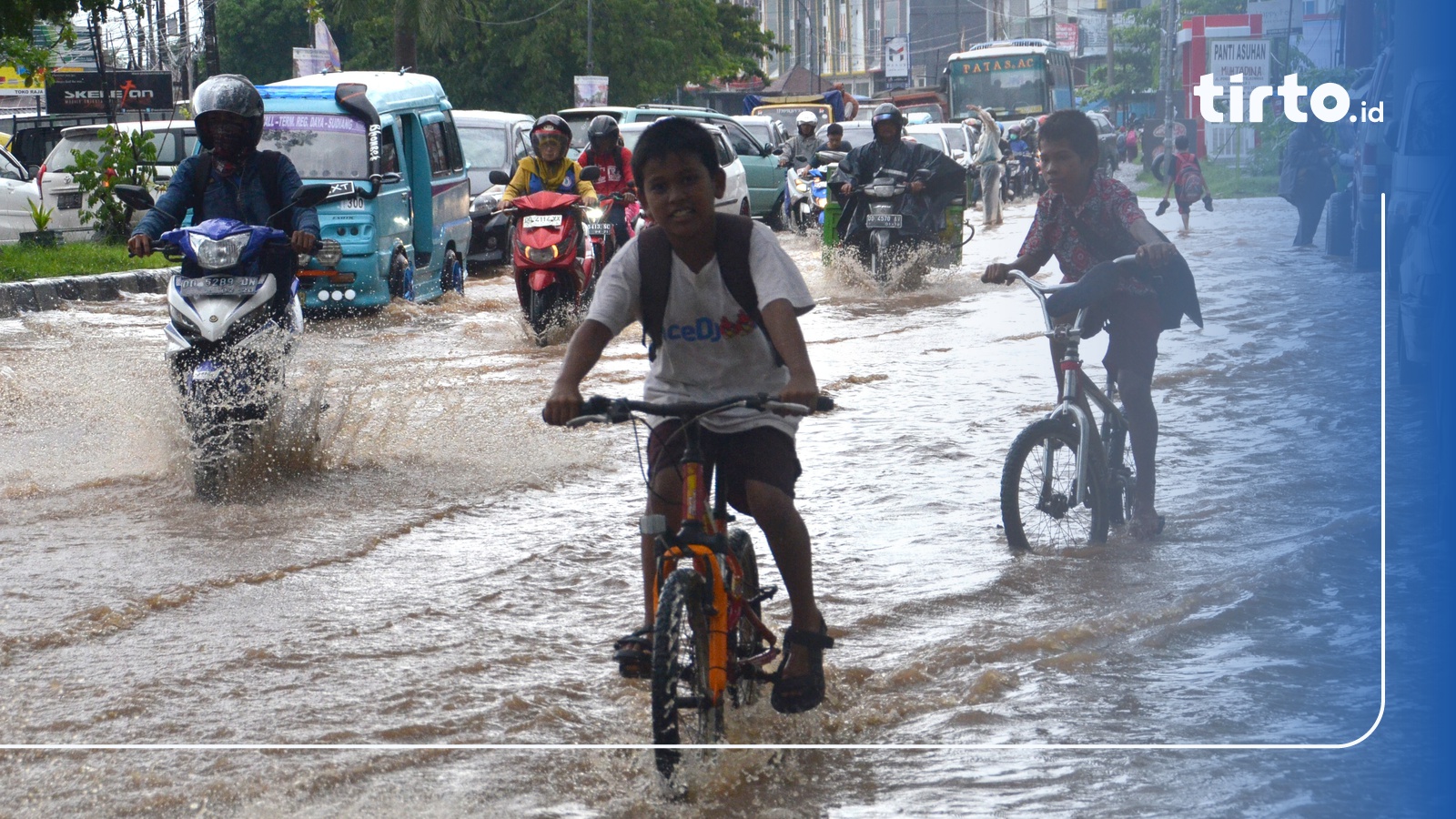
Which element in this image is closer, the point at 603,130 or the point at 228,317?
the point at 228,317

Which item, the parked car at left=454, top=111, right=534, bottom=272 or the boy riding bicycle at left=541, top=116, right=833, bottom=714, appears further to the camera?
the parked car at left=454, top=111, right=534, bottom=272

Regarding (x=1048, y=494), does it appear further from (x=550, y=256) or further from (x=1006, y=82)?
(x=1006, y=82)

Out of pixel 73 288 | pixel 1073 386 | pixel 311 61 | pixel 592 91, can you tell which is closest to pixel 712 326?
pixel 1073 386

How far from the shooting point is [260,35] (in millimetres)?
48625

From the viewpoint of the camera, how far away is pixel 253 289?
654 centimetres

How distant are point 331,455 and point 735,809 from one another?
→ 4492mm

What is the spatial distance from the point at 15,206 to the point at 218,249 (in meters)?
13.2

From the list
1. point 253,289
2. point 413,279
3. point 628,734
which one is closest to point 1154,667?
point 628,734

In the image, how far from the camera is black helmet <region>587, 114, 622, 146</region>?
12.4 m

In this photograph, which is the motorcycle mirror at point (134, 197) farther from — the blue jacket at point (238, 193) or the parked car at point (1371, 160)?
the parked car at point (1371, 160)

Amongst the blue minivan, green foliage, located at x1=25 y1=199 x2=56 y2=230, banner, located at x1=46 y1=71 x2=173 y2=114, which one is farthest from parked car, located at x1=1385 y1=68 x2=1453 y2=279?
banner, located at x1=46 y1=71 x2=173 y2=114

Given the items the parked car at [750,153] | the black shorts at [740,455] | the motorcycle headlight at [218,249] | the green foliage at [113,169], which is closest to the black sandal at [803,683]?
the black shorts at [740,455]

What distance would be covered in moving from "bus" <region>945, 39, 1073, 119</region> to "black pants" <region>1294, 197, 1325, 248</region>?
92.5ft

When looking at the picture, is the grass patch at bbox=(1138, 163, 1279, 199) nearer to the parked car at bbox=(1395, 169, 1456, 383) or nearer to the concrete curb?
the parked car at bbox=(1395, 169, 1456, 383)
